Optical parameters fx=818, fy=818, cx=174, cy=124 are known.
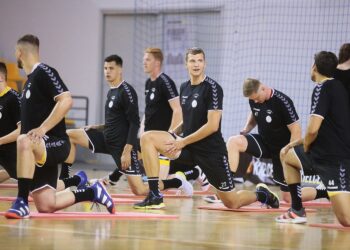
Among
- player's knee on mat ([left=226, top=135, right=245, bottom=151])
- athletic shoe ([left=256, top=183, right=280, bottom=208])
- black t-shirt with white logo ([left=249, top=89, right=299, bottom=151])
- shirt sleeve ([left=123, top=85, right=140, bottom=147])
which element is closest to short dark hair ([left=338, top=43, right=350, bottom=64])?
black t-shirt with white logo ([left=249, top=89, right=299, bottom=151])

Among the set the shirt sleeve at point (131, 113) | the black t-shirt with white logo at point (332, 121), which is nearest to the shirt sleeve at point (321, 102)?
the black t-shirt with white logo at point (332, 121)

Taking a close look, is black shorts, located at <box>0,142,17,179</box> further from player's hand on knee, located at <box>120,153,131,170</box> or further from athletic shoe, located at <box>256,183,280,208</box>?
athletic shoe, located at <box>256,183,280,208</box>

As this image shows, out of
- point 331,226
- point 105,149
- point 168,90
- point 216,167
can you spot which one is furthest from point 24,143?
point 168,90

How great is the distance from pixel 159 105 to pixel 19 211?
3693 millimetres

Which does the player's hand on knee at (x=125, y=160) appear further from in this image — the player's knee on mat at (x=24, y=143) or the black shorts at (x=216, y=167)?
the player's knee on mat at (x=24, y=143)

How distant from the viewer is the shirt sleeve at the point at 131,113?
29.9 ft

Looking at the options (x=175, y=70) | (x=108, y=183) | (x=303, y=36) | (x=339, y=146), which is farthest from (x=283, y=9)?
(x=339, y=146)

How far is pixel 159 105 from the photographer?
394 inches

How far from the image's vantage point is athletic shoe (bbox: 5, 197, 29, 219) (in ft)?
21.6

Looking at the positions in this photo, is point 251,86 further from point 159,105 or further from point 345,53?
point 159,105

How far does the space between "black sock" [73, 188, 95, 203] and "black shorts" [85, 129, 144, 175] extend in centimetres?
242

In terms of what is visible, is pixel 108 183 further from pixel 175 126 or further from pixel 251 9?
pixel 251 9

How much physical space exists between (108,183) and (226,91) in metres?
4.36

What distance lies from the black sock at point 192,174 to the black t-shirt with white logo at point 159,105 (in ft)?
2.30
